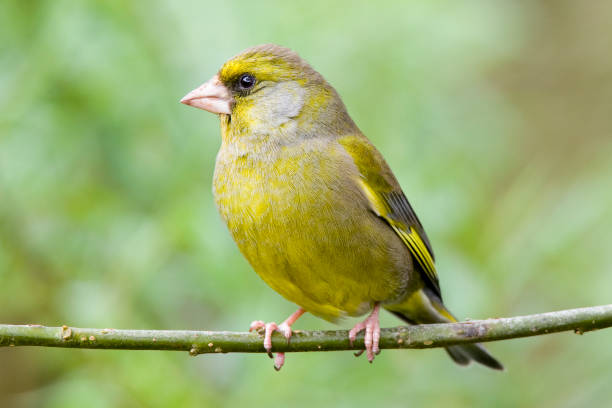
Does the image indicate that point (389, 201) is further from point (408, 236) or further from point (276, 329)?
point (276, 329)

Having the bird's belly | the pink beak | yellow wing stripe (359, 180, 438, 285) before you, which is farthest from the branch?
the pink beak

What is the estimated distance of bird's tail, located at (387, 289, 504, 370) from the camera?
4539 mm

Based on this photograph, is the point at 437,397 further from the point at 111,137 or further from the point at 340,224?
the point at 111,137

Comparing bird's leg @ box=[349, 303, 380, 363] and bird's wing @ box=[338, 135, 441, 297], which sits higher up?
bird's wing @ box=[338, 135, 441, 297]

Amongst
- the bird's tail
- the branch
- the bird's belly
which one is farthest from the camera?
the bird's tail

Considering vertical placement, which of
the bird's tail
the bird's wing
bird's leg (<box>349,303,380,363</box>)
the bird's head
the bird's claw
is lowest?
the bird's tail

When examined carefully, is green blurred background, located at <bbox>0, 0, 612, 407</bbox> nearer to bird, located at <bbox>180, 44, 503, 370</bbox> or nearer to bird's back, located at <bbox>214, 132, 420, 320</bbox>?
bird, located at <bbox>180, 44, 503, 370</bbox>

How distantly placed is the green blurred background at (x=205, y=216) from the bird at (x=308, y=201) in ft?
0.77

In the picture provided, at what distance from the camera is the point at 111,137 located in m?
4.81

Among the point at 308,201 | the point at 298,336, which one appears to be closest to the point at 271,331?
the point at 298,336

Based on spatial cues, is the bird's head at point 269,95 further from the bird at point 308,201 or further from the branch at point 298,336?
the branch at point 298,336

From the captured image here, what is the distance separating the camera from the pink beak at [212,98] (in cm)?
416

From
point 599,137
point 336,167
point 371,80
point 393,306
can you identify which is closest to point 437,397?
point 393,306

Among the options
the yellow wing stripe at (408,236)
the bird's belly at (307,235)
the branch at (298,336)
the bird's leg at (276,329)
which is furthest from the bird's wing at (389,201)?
the branch at (298,336)
